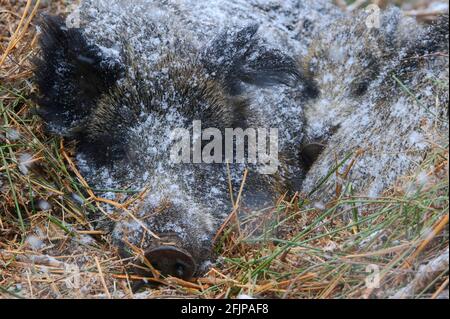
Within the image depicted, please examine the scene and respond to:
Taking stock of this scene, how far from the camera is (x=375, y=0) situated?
15.5 feet

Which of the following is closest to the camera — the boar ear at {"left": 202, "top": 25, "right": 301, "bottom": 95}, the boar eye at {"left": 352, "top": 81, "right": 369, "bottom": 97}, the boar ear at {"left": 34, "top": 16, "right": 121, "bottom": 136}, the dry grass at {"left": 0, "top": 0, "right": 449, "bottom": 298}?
the dry grass at {"left": 0, "top": 0, "right": 449, "bottom": 298}

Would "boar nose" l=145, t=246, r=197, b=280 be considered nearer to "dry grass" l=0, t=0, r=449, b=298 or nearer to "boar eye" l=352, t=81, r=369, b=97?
"dry grass" l=0, t=0, r=449, b=298

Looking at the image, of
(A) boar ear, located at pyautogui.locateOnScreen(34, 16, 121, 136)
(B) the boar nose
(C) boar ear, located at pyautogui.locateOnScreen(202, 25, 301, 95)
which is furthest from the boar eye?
(B) the boar nose

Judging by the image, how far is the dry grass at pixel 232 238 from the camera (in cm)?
248

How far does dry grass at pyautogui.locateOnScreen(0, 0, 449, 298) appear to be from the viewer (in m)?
2.48

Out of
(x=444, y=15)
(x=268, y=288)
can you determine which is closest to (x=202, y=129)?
(x=268, y=288)

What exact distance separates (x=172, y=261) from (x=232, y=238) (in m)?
0.43

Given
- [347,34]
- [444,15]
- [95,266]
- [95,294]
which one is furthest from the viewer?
[347,34]

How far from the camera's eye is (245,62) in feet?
12.1

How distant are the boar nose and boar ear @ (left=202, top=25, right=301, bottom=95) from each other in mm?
1141

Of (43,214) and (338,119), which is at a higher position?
(338,119)

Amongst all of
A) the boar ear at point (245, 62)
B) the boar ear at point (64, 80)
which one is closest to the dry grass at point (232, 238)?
the boar ear at point (64, 80)

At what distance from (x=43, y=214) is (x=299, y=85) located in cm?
172

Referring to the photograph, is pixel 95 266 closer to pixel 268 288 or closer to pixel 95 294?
pixel 95 294
